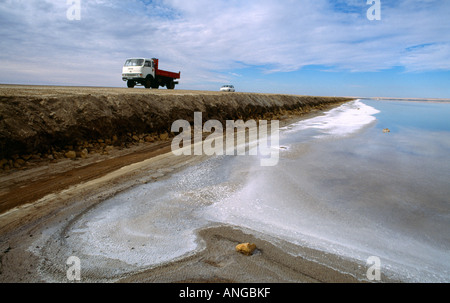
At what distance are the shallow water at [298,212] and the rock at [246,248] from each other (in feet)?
1.54

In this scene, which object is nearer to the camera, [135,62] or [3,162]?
[3,162]

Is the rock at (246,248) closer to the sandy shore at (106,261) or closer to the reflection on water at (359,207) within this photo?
the sandy shore at (106,261)

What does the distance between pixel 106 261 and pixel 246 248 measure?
131cm

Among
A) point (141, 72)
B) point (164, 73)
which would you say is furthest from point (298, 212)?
point (164, 73)

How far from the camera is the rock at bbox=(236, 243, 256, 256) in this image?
2338mm

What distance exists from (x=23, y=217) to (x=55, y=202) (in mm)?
423

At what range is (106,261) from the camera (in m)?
2.25

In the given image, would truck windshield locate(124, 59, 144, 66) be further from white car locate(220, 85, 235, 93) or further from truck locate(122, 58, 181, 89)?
white car locate(220, 85, 235, 93)

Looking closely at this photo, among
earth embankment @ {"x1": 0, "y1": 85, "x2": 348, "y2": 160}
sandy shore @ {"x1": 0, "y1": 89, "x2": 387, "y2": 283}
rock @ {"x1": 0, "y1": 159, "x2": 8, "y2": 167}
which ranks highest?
earth embankment @ {"x1": 0, "y1": 85, "x2": 348, "y2": 160}

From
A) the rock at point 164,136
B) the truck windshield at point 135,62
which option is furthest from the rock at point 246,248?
the truck windshield at point 135,62

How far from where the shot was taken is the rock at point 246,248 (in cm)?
234

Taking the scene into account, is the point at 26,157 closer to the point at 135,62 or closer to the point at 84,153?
the point at 84,153

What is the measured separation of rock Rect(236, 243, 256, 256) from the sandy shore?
0.04 meters

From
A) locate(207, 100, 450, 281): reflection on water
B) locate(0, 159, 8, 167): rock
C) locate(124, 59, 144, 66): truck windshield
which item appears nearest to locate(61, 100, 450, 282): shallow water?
locate(207, 100, 450, 281): reflection on water
